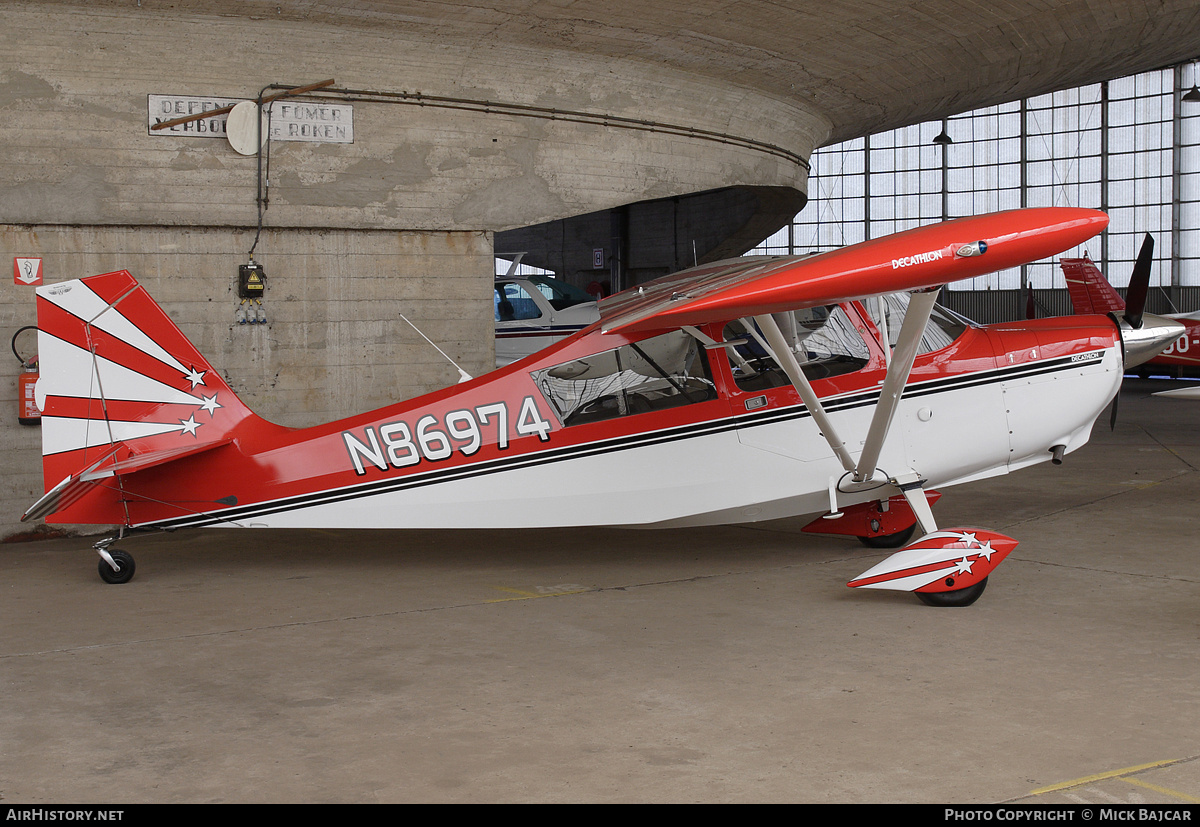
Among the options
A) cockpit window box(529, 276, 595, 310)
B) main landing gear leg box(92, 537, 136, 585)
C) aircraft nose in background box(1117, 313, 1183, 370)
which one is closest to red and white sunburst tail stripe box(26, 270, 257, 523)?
main landing gear leg box(92, 537, 136, 585)

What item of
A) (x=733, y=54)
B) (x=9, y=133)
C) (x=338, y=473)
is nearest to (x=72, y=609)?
(x=338, y=473)

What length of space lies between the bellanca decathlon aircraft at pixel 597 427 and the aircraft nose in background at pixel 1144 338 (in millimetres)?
304

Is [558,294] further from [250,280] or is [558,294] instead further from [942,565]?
[942,565]

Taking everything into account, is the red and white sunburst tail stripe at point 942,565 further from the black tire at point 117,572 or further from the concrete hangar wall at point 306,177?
the concrete hangar wall at point 306,177

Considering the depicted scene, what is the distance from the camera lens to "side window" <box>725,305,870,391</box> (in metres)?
7.29

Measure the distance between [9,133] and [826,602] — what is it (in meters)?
7.39

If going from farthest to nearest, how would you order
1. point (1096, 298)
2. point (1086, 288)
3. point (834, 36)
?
point (1096, 298) → point (1086, 288) → point (834, 36)

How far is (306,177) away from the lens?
946 cm

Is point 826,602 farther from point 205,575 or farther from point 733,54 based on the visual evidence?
point 733,54

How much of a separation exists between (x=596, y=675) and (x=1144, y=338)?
5183 mm

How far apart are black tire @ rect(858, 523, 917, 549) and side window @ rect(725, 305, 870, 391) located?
4.58 feet

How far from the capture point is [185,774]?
390 cm

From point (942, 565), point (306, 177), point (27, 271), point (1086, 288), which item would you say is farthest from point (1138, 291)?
point (1086, 288)

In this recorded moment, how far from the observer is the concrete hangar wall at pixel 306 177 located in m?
8.80
